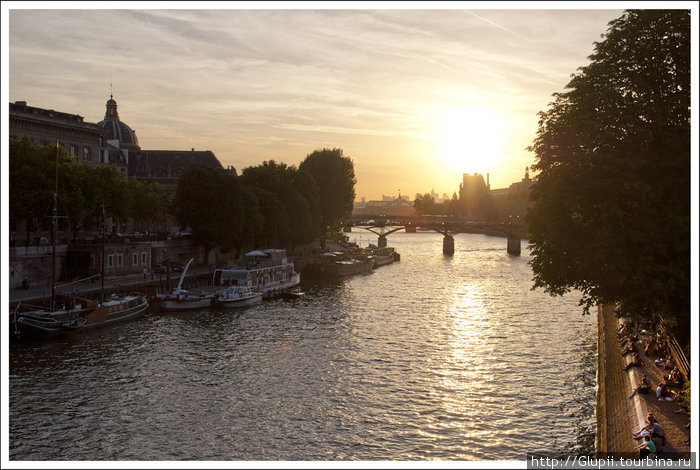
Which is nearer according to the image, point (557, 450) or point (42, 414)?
point (557, 450)

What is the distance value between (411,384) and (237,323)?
22239 mm

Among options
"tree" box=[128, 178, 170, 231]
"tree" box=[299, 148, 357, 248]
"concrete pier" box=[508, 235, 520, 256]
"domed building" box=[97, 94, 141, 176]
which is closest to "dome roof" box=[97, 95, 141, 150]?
"domed building" box=[97, 94, 141, 176]

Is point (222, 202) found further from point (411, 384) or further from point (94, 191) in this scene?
point (411, 384)

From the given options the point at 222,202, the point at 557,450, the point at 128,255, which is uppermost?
the point at 222,202

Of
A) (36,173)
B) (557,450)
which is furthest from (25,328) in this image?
(557,450)

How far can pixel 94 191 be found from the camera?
67.3 m

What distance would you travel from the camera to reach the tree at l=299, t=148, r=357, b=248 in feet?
404

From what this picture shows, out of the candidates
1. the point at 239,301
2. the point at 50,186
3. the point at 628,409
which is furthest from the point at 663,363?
the point at 50,186

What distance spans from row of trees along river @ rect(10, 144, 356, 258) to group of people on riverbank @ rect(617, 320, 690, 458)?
43130mm

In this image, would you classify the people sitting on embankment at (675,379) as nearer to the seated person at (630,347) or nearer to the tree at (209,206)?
the seated person at (630,347)

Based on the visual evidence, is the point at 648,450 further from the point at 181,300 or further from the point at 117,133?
the point at 117,133

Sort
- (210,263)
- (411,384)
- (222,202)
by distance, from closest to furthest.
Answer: (411,384), (222,202), (210,263)

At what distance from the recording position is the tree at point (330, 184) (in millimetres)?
123000

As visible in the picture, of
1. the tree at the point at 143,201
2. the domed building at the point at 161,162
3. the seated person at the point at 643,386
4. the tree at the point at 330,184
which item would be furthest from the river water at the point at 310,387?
the domed building at the point at 161,162
